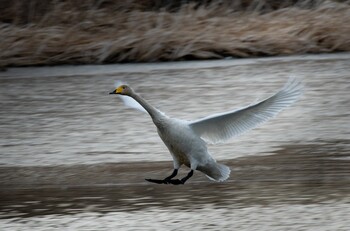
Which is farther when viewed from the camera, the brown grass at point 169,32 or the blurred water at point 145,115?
the brown grass at point 169,32

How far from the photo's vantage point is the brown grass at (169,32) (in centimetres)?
1500

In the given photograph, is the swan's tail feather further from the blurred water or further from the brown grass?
the brown grass

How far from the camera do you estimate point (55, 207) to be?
306 inches

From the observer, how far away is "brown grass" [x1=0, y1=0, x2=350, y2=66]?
15.0 m

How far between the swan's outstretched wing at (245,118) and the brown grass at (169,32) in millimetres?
7248

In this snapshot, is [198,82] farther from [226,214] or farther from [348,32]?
[226,214]

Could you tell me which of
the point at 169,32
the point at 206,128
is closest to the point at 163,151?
the point at 206,128

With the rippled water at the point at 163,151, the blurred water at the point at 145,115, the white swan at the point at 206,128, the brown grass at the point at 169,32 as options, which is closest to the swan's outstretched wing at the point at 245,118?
the white swan at the point at 206,128

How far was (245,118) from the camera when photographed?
7699mm

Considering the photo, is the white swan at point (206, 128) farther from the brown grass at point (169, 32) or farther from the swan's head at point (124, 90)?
the brown grass at point (169, 32)

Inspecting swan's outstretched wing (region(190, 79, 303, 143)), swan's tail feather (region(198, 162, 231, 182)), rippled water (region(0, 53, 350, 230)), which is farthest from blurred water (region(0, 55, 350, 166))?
swan's tail feather (region(198, 162, 231, 182))

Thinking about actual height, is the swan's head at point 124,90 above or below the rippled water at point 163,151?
above

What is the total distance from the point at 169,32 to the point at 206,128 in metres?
7.76

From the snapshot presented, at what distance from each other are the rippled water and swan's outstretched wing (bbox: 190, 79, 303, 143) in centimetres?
53
